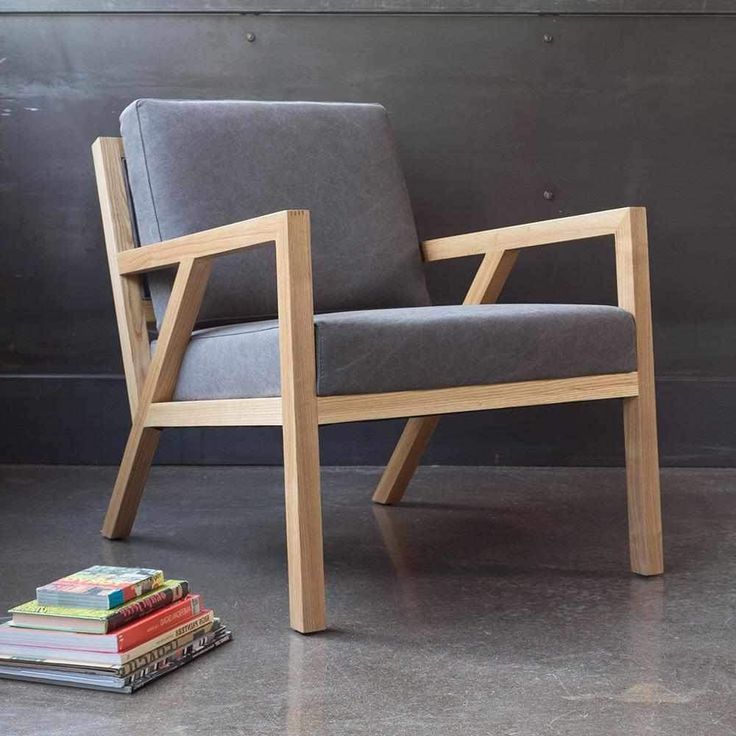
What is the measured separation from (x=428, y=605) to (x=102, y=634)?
58cm

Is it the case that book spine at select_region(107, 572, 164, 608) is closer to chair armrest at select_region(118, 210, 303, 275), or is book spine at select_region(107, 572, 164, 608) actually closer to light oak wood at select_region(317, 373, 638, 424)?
light oak wood at select_region(317, 373, 638, 424)

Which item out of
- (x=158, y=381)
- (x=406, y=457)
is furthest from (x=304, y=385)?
(x=406, y=457)

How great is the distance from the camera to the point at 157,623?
143 centimetres

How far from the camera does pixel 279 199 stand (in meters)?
2.29

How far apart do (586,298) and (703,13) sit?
85 cm

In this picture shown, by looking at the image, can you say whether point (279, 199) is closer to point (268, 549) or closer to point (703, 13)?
point (268, 549)

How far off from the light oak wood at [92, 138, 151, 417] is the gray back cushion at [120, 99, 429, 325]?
0.06m

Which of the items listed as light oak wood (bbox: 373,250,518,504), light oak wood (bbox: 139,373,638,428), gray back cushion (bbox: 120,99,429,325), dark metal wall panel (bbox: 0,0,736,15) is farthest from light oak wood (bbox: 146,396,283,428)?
dark metal wall panel (bbox: 0,0,736,15)

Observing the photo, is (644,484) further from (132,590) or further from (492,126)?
(492,126)

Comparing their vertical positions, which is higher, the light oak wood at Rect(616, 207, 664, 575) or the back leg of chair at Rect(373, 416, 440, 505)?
the light oak wood at Rect(616, 207, 664, 575)

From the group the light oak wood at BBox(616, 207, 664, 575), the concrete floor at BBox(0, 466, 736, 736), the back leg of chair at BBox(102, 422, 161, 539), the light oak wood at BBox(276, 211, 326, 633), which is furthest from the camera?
the back leg of chair at BBox(102, 422, 161, 539)

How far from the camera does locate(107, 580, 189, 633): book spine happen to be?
1.37m

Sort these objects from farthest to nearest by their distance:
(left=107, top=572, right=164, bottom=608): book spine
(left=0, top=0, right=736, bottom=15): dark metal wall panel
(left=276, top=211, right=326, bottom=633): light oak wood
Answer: (left=0, top=0, right=736, bottom=15): dark metal wall panel < (left=276, top=211, right=326, bottom=633): light oak wood < (left=107, top=572, right=164, bottom=608): book spine

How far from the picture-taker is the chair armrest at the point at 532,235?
6.30ft
